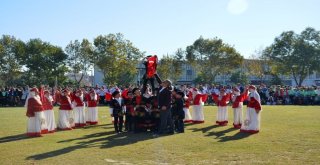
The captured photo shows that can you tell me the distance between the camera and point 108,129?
59.6 feet

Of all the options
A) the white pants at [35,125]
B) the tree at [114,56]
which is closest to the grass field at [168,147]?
the white pants at [35,125]

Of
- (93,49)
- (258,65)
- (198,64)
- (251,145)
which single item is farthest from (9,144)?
(258,65)

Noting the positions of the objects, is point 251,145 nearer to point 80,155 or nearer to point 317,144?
point 317,144

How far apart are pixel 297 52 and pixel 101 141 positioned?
Answer: 58.0 metres

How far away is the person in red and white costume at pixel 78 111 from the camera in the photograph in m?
19.6

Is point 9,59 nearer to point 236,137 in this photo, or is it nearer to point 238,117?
point 238,117

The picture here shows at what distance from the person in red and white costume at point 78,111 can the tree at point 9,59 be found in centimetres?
A: 3992

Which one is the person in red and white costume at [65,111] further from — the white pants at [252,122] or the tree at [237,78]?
the tree at [237,78]

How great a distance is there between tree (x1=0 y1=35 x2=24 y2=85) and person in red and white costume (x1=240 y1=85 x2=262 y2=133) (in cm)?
4633

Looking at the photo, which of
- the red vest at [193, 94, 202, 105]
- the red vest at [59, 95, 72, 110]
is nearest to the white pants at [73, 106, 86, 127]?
the red vest at [59, 95, 72, 110]

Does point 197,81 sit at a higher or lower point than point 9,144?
higher

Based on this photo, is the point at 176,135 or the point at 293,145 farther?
the point at 176,135

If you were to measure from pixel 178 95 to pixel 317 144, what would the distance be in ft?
19.5

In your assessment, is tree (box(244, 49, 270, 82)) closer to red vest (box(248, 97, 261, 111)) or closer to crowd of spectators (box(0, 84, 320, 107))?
crowd of spectators (box(0, 84, 320, 107))
